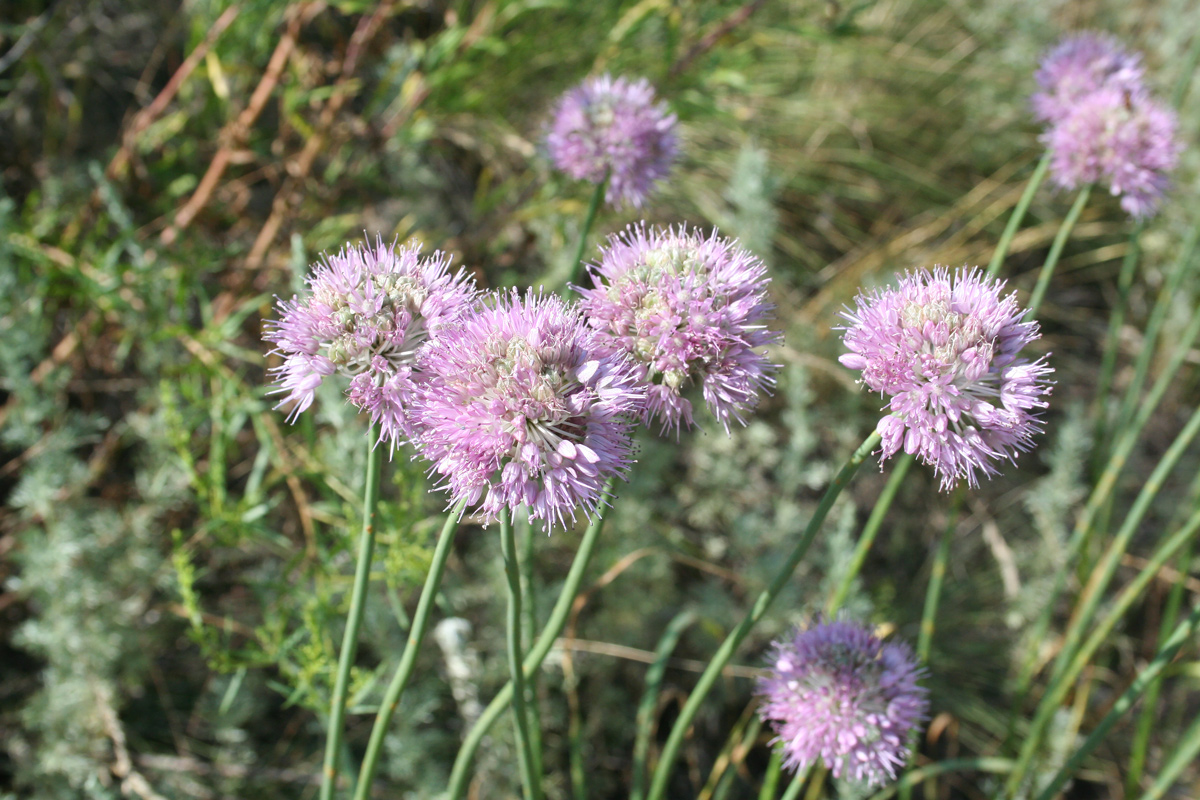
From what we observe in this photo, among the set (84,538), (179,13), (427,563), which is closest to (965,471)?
(427,563)

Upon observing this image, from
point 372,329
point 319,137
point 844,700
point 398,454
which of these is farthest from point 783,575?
point 319,137

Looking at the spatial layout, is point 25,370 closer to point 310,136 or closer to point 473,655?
point 310,136

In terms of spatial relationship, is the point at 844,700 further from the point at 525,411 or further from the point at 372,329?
the point at 372,329

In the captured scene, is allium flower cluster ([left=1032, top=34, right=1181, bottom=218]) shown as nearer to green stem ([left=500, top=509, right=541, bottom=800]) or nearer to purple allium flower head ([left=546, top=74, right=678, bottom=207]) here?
purple allium flower head ([left=546, top=74, right=678, bottom=207])

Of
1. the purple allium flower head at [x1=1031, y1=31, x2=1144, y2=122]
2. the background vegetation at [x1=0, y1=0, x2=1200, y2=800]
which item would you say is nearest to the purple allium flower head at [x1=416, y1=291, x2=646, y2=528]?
the background vegetation at [x1=0, y1=0, x2=1200, y2=800]

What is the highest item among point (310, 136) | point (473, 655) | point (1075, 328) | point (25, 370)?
point (310, 136)

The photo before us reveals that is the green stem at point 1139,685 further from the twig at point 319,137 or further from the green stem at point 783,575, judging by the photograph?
the twig at point 319,137
